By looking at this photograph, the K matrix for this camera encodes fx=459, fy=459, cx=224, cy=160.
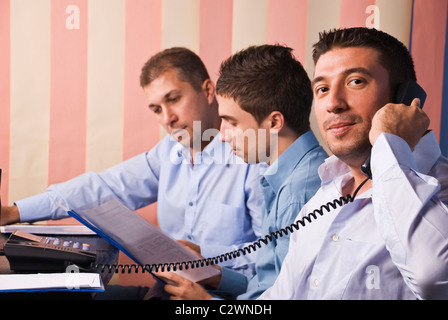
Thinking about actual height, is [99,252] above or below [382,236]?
below

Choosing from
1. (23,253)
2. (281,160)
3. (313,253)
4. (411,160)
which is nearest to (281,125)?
(281,160)

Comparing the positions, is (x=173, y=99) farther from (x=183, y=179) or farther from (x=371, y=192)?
(x=371, y=192)

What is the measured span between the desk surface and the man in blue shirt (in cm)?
29

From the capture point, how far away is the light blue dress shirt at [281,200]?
1.15 m

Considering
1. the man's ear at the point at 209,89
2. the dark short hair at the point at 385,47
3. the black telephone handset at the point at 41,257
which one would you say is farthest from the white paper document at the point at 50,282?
the man's ear at the point at 209,89

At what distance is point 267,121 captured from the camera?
1.31 meters

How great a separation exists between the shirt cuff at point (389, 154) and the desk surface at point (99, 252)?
1.84 ft

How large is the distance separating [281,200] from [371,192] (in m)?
0.31

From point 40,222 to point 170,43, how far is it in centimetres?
71

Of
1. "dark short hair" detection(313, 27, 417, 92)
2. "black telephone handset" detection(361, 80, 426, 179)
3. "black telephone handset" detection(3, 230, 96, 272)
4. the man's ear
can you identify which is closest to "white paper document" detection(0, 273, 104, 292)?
"black telephone handset" detection(3, 230, 96, 272)

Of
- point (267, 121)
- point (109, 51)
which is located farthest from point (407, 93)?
point (109, 51)

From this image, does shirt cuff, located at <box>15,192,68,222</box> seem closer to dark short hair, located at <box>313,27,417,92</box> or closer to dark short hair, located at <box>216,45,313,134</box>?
dark short hair, located at <box>216,45,313,134</box>

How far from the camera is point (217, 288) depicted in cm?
117
